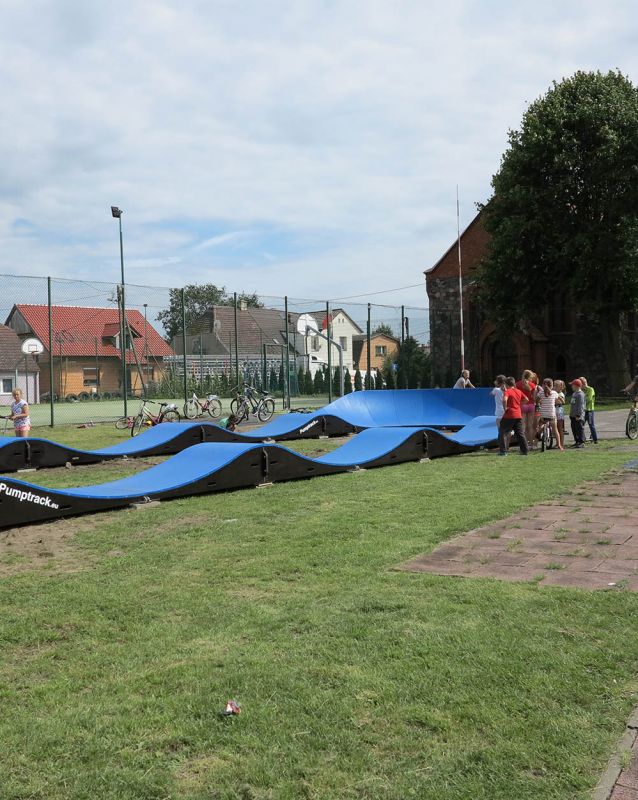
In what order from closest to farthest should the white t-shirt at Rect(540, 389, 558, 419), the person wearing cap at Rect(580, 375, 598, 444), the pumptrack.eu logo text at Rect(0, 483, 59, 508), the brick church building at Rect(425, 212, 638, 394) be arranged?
the pumptrack.eu logo text at Rect(0, 483, 59, 508), the white t-shirt at Rect(540, 389, 558, 419), the person wearing cap at Rect(580, 375, 598, 444), the brick church building at Rect(425, 212, 638, 394)

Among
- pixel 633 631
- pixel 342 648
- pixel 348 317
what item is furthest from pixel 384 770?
pixel 348 317

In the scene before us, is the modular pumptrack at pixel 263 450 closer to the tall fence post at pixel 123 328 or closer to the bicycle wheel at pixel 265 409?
the bicycle wheel at pixel 265 409

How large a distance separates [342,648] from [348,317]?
91.2 ft

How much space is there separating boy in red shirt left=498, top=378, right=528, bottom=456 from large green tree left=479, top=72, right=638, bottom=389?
18.1 m

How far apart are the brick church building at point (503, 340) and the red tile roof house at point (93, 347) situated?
1389 centimetres

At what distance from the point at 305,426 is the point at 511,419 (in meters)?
5.88

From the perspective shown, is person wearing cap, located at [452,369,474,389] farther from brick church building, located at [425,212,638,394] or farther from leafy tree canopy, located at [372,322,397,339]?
brick church building, located at [425,212,638,394]

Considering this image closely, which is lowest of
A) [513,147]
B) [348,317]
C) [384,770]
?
[384,770]

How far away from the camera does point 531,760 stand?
3.17 metres

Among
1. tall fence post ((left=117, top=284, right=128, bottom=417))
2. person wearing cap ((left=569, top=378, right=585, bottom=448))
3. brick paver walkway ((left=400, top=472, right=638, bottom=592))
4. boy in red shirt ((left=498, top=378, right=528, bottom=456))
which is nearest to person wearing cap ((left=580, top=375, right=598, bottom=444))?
person wearing cap ((left=569, top=378, right=585, bottom=448))

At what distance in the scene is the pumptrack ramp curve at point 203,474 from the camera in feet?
28.9

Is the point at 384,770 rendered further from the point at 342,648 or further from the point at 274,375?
the point at 274,375

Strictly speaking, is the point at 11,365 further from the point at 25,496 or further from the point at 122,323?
the point at 25,496

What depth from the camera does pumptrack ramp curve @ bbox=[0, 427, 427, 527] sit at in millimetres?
8812
